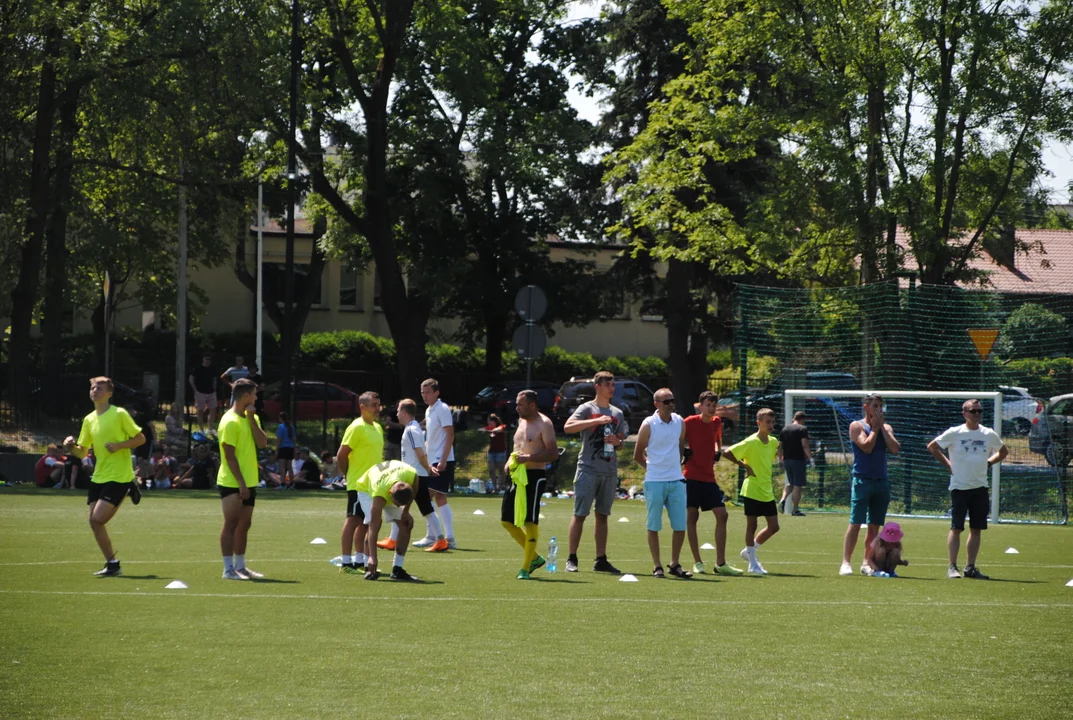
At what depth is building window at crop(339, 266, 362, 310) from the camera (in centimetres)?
5962

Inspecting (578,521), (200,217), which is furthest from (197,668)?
(200,217)

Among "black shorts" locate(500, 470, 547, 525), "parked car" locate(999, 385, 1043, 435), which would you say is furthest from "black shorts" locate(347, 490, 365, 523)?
"parked car" locate(999, 385, 1043, 435)

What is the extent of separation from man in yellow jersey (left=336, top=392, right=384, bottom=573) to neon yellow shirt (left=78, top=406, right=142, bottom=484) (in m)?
1.92

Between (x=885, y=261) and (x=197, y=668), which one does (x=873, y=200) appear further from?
(x=197, y=668)

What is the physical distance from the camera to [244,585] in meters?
11.6

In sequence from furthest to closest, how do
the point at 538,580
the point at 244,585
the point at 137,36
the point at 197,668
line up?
the point at 137,36, the point at 538,580, the point at 244,585, the point at 197,668

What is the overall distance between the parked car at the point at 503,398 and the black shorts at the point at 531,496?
2786 cm

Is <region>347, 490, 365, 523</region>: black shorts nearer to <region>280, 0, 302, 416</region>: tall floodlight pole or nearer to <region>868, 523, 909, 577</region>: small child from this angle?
<region>868, 523, 909, 577</region>: small child

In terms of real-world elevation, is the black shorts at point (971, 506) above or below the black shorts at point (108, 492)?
below

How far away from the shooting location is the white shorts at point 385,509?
39.4ft

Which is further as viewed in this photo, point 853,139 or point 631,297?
point 631,297

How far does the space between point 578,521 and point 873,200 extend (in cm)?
1830

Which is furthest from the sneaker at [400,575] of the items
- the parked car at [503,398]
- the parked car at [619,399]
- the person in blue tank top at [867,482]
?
the parked car at [503,398]

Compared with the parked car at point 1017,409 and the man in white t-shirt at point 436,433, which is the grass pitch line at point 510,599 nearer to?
the man in white t-shirt at point 436,433
